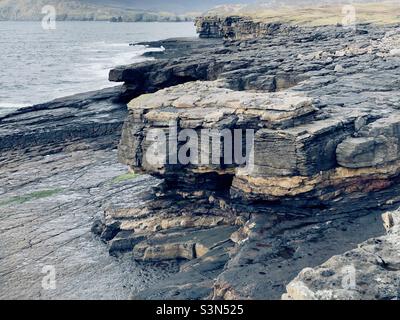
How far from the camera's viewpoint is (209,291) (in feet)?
79.3

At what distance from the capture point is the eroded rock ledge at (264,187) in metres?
24.6

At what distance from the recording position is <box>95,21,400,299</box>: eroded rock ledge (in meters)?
24.6

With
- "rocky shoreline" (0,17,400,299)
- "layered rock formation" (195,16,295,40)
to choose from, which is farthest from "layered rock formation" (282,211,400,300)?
"layered rock formation" (195,16,295,40)

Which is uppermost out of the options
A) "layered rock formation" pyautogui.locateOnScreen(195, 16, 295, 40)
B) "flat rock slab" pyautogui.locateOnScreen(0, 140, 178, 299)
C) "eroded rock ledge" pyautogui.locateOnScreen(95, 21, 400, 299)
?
"layered rock formation" pyautogui.locateOnScreen(195, 16, 295, 40)

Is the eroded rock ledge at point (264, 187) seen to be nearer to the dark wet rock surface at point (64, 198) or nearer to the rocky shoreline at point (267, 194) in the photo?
the rocky shoreline at point (267, 194)

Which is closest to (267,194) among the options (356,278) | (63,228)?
(356,278)

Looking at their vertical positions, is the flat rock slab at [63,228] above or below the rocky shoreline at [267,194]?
below

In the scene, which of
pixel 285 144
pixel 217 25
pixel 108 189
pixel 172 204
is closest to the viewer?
pixel 285 144

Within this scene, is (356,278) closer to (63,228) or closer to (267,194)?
(267,194)

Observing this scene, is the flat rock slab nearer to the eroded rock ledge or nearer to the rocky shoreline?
the rocky shoreline

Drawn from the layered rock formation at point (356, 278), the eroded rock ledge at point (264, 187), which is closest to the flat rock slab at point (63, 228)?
the eroded rock ledge at point (264, 187)
